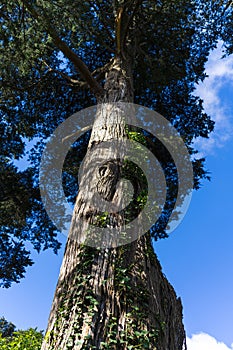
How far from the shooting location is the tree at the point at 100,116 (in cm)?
329

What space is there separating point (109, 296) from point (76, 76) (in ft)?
28.4

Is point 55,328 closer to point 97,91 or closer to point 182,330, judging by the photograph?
point 182,330

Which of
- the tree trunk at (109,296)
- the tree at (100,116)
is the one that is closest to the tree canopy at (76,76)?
the tree at (100,116)

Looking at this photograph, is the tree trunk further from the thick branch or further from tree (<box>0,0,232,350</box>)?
the thick branch

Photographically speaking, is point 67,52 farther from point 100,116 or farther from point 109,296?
point 109,296

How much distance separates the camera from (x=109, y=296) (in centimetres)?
332

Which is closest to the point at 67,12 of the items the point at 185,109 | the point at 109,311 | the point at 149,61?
the point at 149,61

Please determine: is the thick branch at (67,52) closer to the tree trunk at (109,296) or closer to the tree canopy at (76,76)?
the tree canopy at (76,76)

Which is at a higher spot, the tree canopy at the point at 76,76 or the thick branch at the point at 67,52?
the tree canopy at the point at 76,76

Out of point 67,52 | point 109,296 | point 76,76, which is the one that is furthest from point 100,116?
point 76,76

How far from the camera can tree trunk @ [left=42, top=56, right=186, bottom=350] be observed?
3070mm

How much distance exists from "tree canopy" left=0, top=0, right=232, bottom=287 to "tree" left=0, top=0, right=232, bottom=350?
30mm

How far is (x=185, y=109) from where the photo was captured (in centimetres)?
1112

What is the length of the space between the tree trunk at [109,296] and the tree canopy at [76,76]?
4.84 m
